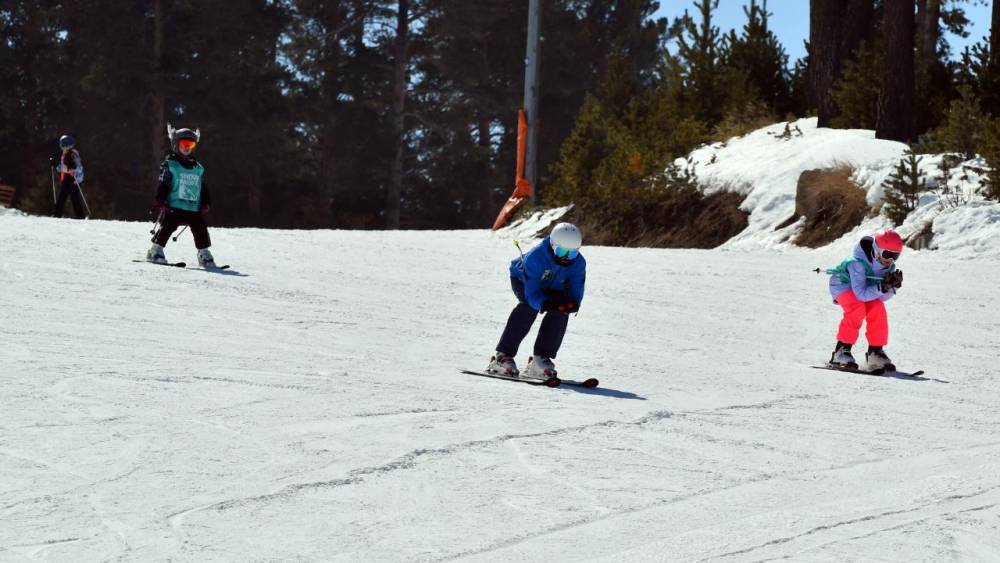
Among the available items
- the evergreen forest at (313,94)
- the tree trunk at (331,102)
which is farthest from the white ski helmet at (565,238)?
the tree trunk at (331,102)

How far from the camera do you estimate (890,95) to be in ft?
67.5

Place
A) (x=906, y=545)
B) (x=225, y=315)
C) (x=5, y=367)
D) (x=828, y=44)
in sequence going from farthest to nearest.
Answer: (x=828, y=44) → (x=225, y=315) → (x=5, y=367) → (x=906, y=545)

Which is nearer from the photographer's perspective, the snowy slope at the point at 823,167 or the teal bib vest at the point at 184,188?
the teal bib vest at the point at 184,188

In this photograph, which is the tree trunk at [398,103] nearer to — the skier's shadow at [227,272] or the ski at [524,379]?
the skier's shadow at [227,272]

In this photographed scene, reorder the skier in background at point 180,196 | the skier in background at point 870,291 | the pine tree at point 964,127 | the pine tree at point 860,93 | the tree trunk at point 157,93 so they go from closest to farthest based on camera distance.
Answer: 1. the skier in background at point 870,291
2. the skier in background at point 180,196
3. the pine tree at point 964,127
4. the pine tree at point 860,93
5. the tree trunk at point 157,93

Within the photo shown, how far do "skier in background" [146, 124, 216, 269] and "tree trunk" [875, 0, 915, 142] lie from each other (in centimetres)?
1109

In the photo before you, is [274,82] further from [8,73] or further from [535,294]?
[535,294]

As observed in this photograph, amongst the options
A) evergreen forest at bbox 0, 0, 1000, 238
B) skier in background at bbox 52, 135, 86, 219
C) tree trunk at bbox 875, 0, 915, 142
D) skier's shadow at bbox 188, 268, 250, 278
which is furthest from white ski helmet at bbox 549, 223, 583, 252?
evergreen forest at bbox 0, 0, 1000, 238

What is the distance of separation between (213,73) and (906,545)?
127 ft

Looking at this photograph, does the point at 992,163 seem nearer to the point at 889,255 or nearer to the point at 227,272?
the point at 889,255

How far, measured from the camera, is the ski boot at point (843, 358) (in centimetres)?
1016

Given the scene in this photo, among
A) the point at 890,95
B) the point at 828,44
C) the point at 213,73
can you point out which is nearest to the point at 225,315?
the point at 890,95

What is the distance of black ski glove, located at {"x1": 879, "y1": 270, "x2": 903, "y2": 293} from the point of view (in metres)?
10.1

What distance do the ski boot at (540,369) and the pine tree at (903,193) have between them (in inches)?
392
